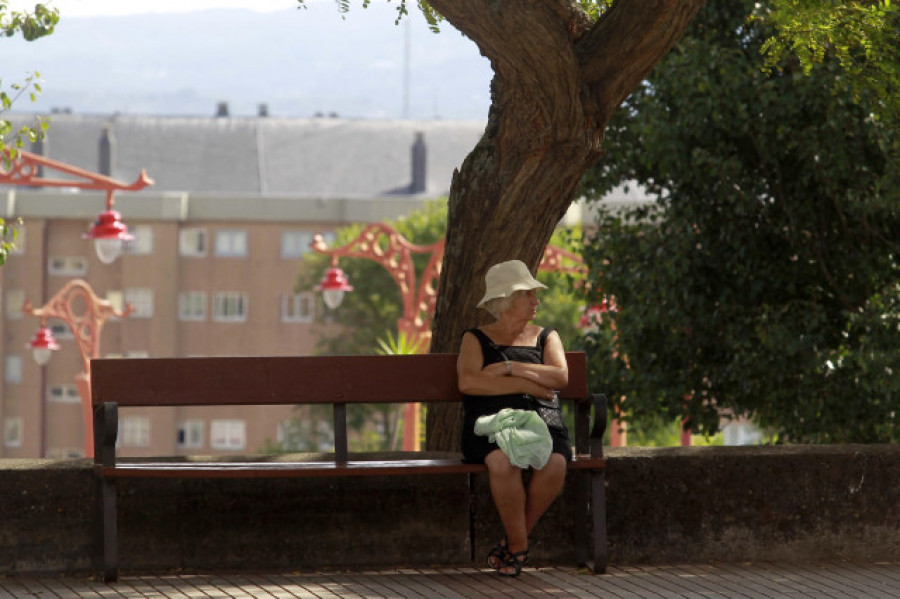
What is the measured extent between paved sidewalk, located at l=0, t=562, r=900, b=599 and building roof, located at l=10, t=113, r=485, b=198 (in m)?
90.4

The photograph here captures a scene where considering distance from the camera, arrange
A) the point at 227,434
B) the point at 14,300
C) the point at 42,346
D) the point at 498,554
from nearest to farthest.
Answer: the point at 498,554, the point at 42,346, the point at 14,300, the point at 227,434

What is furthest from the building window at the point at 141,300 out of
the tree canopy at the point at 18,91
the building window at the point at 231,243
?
the tree canopy at the point at 18,91

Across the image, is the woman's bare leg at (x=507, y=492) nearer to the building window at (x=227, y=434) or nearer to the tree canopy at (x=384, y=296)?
the tree canopy at (x=384, y=296)

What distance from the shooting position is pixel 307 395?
7.55 m

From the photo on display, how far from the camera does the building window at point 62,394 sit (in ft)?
289

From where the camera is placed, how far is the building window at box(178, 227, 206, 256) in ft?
299

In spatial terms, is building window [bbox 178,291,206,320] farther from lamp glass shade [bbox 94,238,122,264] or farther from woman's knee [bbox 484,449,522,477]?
woman's knee [bbox 484,449,522,477]

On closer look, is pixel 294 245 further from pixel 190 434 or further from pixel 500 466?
pixel 500 466

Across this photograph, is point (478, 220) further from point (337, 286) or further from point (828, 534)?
point (337, 286)

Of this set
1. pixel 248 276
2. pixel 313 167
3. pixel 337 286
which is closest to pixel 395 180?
pixel 313 167

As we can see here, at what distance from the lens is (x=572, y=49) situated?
835 cm

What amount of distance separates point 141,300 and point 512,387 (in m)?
85.5

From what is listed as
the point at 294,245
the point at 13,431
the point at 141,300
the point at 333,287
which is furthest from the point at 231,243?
the point at 333,287

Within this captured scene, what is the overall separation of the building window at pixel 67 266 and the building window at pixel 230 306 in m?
7.45
